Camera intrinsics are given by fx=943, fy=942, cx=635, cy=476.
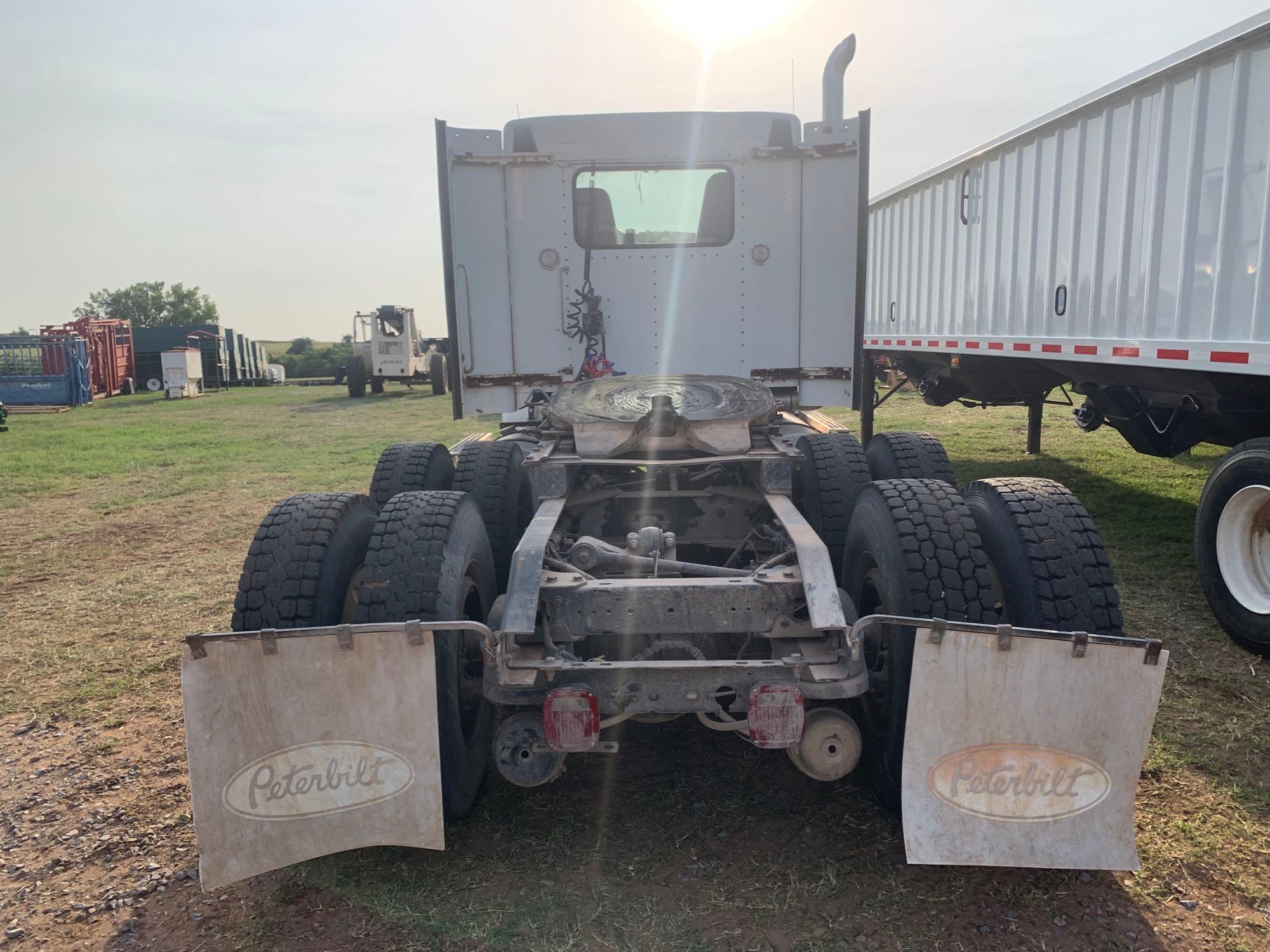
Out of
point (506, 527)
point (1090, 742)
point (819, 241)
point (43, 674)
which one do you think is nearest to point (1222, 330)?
point (819, 241)

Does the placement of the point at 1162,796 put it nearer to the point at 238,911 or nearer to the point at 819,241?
the point at 238,911

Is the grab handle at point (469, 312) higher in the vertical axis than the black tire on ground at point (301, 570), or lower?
higher

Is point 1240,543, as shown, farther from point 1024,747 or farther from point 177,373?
point 177,373

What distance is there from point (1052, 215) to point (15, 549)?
27.7ft

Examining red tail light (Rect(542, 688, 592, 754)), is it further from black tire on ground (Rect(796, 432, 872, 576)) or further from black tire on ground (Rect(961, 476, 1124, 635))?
black tire on ground (Rect(796, 432, 872, 576))

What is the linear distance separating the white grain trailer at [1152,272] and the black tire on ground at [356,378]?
20785mm

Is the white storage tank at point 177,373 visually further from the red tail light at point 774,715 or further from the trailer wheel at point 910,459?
the red tail light at point 774,715

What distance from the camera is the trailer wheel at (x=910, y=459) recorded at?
15.8ft

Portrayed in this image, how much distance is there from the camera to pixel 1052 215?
6.76 m

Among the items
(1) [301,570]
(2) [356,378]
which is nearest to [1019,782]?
(1) [301,570]

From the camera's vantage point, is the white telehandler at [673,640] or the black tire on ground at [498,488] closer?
the white telehandler at [673,640]

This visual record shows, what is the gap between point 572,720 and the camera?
8.95 ft

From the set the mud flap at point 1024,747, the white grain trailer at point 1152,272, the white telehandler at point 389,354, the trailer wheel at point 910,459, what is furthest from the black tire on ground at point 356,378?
the mud flap at point 1024,747

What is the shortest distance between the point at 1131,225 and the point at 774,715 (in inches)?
175
